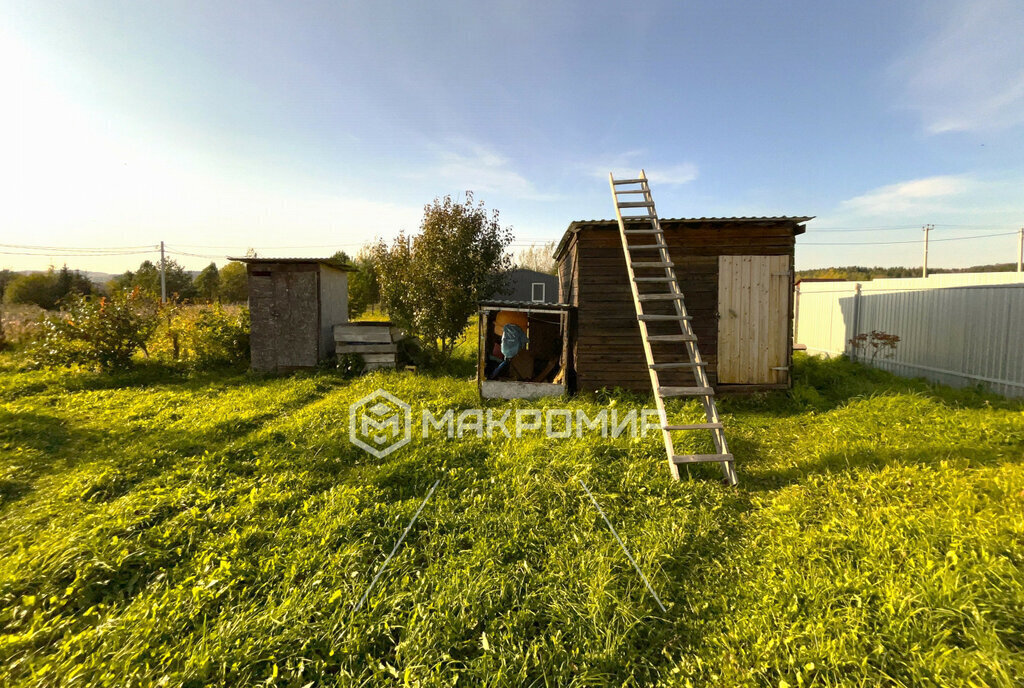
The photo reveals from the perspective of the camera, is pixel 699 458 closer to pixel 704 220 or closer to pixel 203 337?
pixel 704 220

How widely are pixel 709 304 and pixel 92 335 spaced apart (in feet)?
48.2

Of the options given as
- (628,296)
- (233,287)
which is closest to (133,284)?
(233,287)

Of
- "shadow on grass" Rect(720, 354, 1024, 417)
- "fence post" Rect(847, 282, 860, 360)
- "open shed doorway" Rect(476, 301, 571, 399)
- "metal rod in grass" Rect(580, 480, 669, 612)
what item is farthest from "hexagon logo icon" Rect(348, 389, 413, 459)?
"fence post" Rect(847, 282, 860, 360)

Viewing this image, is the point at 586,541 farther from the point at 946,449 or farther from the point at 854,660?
the point at 946,449

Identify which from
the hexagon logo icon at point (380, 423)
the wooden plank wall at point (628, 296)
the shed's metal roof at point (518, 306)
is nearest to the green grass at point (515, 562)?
the hexagon logo icon at point (380, 423)

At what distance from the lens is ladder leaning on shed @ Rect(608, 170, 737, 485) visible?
4457 mm

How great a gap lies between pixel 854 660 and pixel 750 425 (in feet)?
15.1

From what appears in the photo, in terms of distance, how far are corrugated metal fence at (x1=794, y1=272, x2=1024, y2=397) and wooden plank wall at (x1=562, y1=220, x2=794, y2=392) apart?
348 centimetres

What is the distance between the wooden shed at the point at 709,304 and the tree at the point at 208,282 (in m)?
38.2

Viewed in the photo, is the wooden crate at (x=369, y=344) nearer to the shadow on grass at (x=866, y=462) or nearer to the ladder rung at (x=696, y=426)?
the ladder rung at (x=696, y=426)

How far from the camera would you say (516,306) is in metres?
7.45

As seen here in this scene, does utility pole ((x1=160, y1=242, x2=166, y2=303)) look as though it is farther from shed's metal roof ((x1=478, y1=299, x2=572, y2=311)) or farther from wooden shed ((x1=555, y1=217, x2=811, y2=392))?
wooden shed ((x1=555, y1=217, x2=811, y2=392))

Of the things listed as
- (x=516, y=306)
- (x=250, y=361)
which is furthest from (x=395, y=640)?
(x=250, y=361)

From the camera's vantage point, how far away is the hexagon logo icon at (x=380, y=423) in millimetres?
5258
